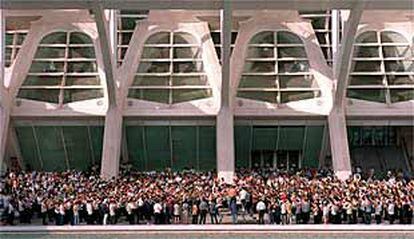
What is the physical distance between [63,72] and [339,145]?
1220 cm

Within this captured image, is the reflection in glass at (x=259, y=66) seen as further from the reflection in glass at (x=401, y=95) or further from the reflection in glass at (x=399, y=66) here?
the reflection in glass at (x=401, y=95)

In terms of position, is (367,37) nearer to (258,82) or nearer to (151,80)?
(258,82)

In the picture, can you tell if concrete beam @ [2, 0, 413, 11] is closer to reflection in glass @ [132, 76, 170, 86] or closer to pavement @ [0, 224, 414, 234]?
reflection in glass @ [132, 76, 170, 86]

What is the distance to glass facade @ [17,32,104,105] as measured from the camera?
36.1 m

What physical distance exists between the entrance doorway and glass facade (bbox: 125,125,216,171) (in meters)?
1.77

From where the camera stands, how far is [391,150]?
121 feet

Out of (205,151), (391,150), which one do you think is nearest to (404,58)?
(391,150)

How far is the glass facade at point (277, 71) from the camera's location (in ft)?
119

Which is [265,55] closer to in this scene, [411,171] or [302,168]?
[302,168]

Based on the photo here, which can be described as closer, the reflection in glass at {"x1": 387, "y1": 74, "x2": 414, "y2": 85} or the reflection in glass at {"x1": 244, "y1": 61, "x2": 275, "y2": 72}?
the reflection in glass at {"x1": 387, "y1": 74, "x2": 414, "y2": 85}

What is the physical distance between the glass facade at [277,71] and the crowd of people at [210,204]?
9759 millimetres

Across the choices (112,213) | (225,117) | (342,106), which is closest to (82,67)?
(225,117)

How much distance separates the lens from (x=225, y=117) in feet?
113

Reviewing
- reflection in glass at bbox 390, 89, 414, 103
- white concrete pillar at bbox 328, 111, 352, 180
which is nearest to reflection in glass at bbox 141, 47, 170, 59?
white concrete pillar at bbox 328, 111, 352, 180
